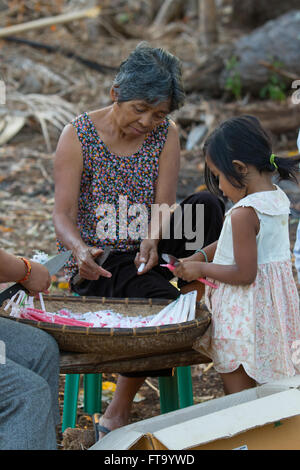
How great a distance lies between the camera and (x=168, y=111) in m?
2.96

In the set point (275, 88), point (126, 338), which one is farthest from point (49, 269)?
point (275, 88)

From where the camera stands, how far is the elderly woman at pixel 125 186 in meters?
2.84

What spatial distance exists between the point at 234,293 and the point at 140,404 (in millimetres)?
1135

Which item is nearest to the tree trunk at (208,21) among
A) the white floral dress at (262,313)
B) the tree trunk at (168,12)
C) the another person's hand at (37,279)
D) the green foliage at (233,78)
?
the tree trunk at (168,12)

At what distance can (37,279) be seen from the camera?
7.66 feet

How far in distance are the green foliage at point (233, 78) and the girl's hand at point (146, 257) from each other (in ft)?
Result: 16.6

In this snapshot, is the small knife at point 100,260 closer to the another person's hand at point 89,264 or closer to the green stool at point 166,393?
the another person's hand at point 89,264

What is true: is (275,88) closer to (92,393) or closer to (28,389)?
(92,393)

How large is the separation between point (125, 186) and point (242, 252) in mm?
871

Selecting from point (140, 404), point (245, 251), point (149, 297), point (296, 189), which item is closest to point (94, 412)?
point (140, 404)

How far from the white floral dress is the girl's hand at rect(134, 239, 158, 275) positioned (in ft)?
1.42

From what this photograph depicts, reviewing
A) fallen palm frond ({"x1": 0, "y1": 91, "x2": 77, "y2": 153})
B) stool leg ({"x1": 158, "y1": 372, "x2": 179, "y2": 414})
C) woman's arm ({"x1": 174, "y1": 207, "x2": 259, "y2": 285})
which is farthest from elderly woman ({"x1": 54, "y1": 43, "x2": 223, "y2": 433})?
fallen palm frond ({"x1": 0, "y1": 91, "x2": 77, "y2": 153})

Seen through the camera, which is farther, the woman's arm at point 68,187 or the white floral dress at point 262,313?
the woman's arm at point 68,187

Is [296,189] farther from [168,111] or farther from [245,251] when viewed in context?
[245,251]
